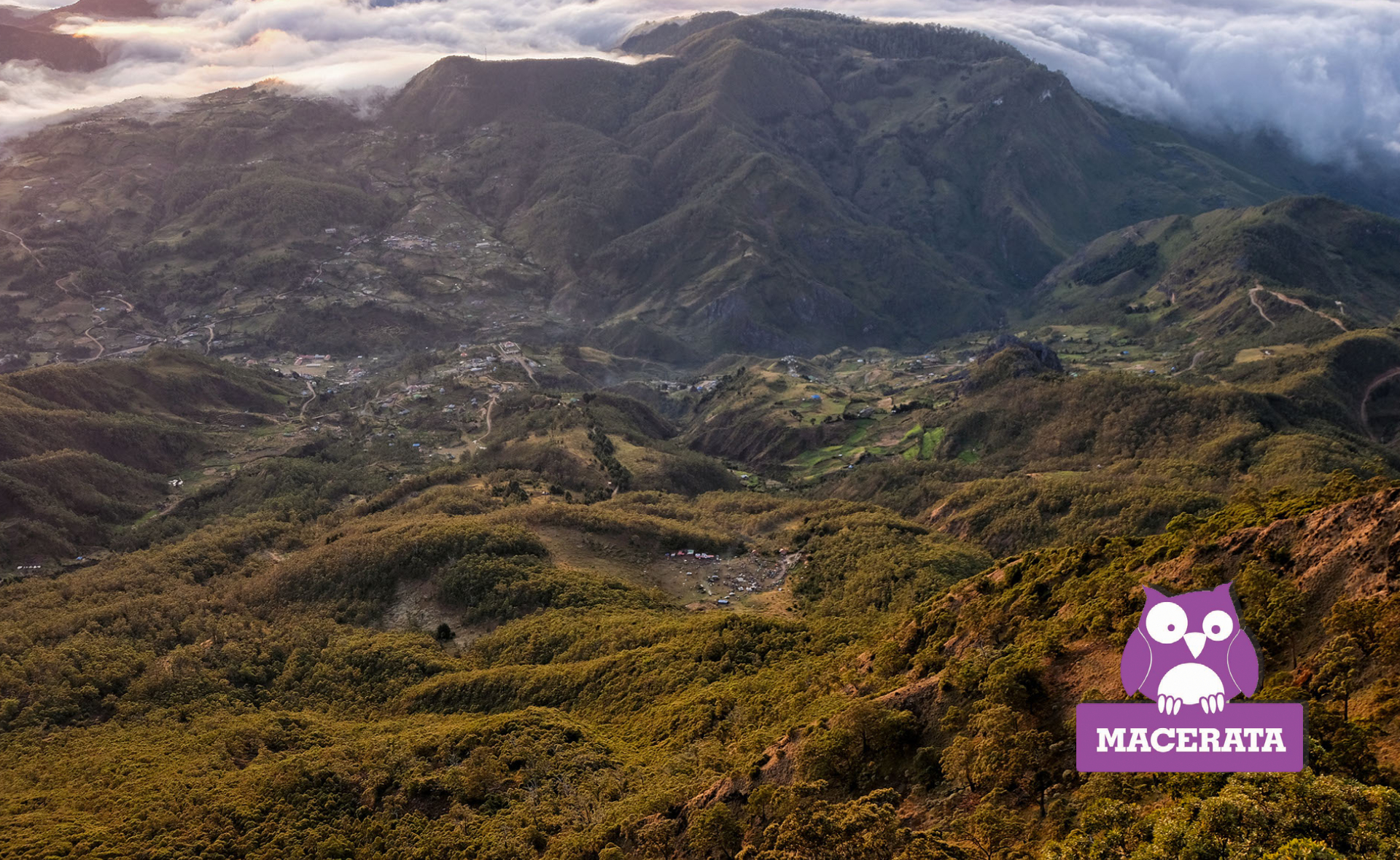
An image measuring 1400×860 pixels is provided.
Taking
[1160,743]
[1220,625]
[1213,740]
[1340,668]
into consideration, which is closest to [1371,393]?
[1340,668]

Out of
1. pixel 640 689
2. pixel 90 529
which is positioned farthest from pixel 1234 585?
pixel 90 529

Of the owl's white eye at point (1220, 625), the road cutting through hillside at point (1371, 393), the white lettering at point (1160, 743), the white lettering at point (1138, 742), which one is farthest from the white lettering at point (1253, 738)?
the road cutting through hillside at point (1371, 393)

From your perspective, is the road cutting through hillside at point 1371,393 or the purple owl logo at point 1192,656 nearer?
A: the purple owl logo at point 1192,656

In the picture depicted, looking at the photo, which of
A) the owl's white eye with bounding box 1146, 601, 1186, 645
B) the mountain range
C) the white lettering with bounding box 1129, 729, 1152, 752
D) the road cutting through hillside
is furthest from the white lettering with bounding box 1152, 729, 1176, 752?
the road cutting through hillside

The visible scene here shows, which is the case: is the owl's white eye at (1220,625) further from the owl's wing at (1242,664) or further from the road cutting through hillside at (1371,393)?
the road cutting through hillside at (1371,393)

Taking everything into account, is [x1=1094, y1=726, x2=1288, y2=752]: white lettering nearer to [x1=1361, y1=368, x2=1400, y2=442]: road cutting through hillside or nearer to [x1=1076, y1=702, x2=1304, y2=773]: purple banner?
[x1=1076, y1=702, x2=1304, y2=773]: purple banner

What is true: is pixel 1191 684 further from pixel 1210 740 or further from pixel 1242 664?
pixel 1242 664

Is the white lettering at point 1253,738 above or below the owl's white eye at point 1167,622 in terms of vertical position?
below
